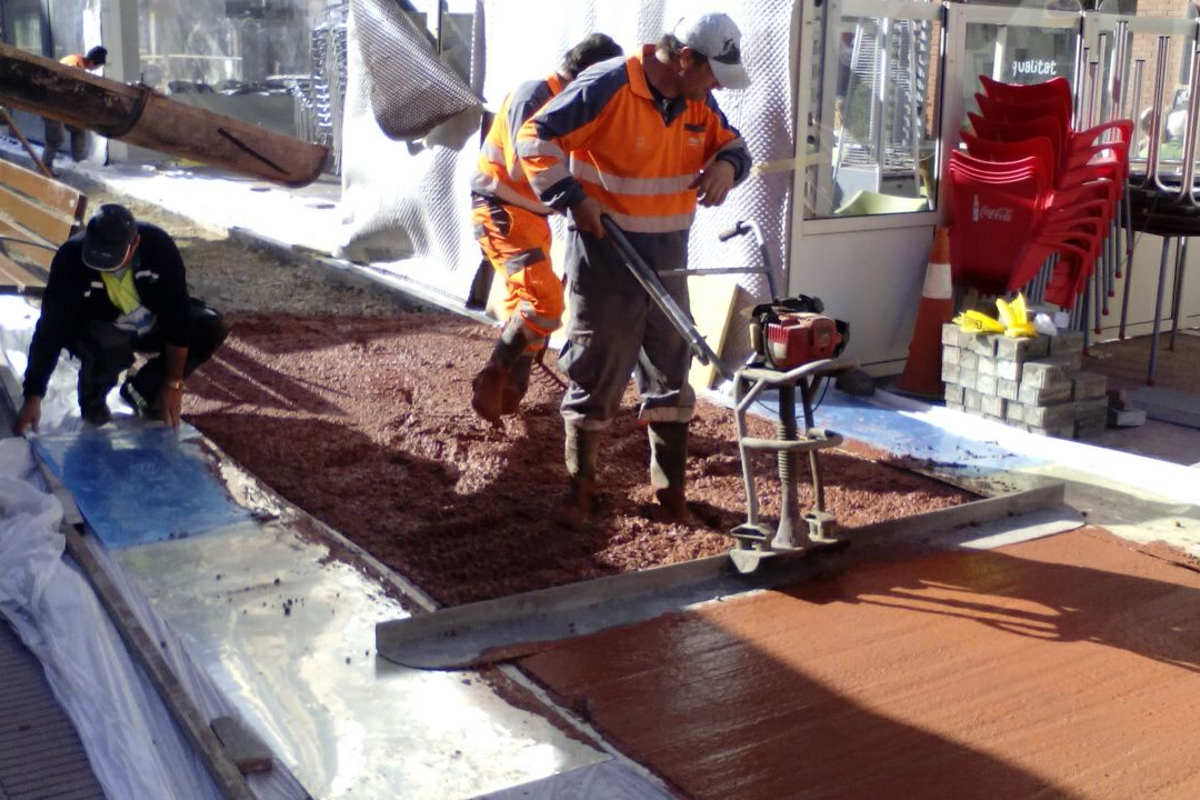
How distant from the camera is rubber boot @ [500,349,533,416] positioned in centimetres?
605

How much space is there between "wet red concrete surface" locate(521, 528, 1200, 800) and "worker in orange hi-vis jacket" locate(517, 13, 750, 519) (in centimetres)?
90

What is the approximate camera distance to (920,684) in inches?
148

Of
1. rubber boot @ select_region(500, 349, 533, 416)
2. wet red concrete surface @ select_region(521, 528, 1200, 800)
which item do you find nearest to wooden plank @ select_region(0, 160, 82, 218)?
rubber boot @ select_region(500, 349, 533, 416)

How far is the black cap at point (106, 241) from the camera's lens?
5316mm

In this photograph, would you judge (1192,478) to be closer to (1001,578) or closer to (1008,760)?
(1001,578)

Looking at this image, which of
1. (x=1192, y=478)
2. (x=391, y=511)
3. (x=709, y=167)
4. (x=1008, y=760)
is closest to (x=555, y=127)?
(x=709, y=167)

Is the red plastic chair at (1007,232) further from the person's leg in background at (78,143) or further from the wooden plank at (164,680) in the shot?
the person's leg in background at (78,143)

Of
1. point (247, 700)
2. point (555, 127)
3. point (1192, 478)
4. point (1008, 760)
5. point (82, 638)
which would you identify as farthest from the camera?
point (1192, 478)

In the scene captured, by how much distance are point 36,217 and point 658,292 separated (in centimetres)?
647

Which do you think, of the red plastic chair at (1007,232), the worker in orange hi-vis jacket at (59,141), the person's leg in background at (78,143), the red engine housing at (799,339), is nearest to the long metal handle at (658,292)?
the red engine housing at (799,339)

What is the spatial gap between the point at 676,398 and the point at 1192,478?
245 cm

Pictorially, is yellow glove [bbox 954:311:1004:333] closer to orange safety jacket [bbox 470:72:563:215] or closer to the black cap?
orange safety jacket [bbox 470:72:563:215]

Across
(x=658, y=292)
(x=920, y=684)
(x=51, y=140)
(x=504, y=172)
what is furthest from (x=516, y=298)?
(x=51, y=140)

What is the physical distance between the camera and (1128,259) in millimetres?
7828
